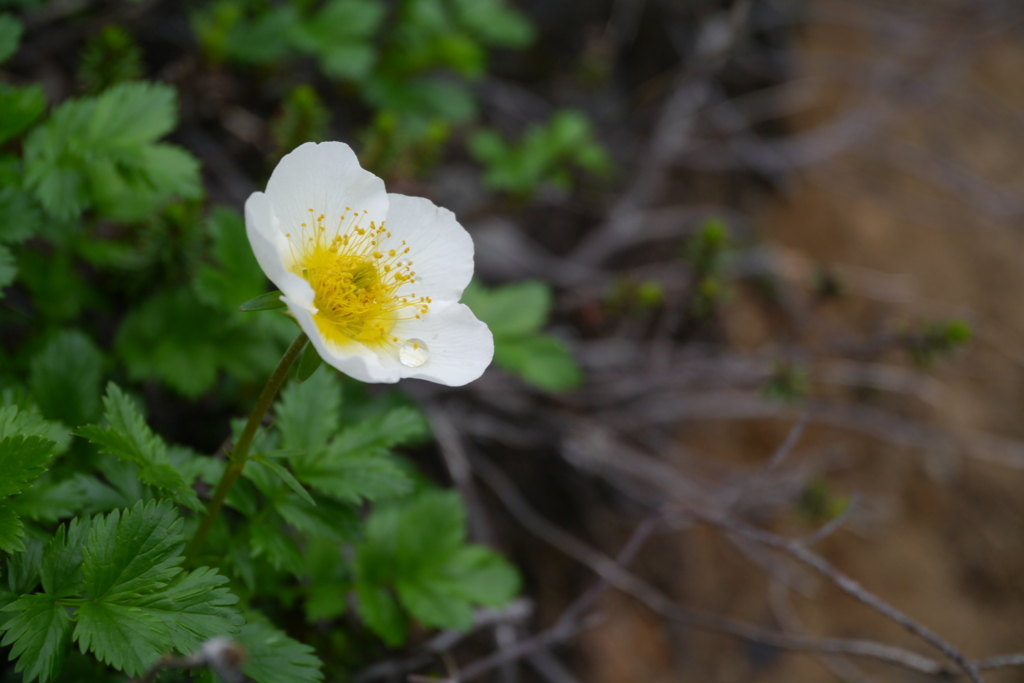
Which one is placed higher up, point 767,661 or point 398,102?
point 398,102

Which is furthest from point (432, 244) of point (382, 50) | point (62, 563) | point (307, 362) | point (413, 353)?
point (382, 50)

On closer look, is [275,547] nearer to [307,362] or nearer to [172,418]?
[307,362]

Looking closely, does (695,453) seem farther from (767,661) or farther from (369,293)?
(369,293)

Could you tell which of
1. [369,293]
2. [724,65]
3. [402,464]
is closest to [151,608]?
[369,293]

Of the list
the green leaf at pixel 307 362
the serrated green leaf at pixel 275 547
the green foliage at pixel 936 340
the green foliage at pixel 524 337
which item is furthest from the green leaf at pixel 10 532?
the green foliage at pixel 936 340

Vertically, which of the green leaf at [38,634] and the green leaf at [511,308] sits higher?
the green leaf at [511,308]

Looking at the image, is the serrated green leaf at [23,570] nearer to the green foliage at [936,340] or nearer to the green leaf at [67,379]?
the green leaf at [67,379]

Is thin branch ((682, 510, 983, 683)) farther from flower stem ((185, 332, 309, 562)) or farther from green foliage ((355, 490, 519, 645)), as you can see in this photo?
flower stem ((185, 332, 309, 562))
